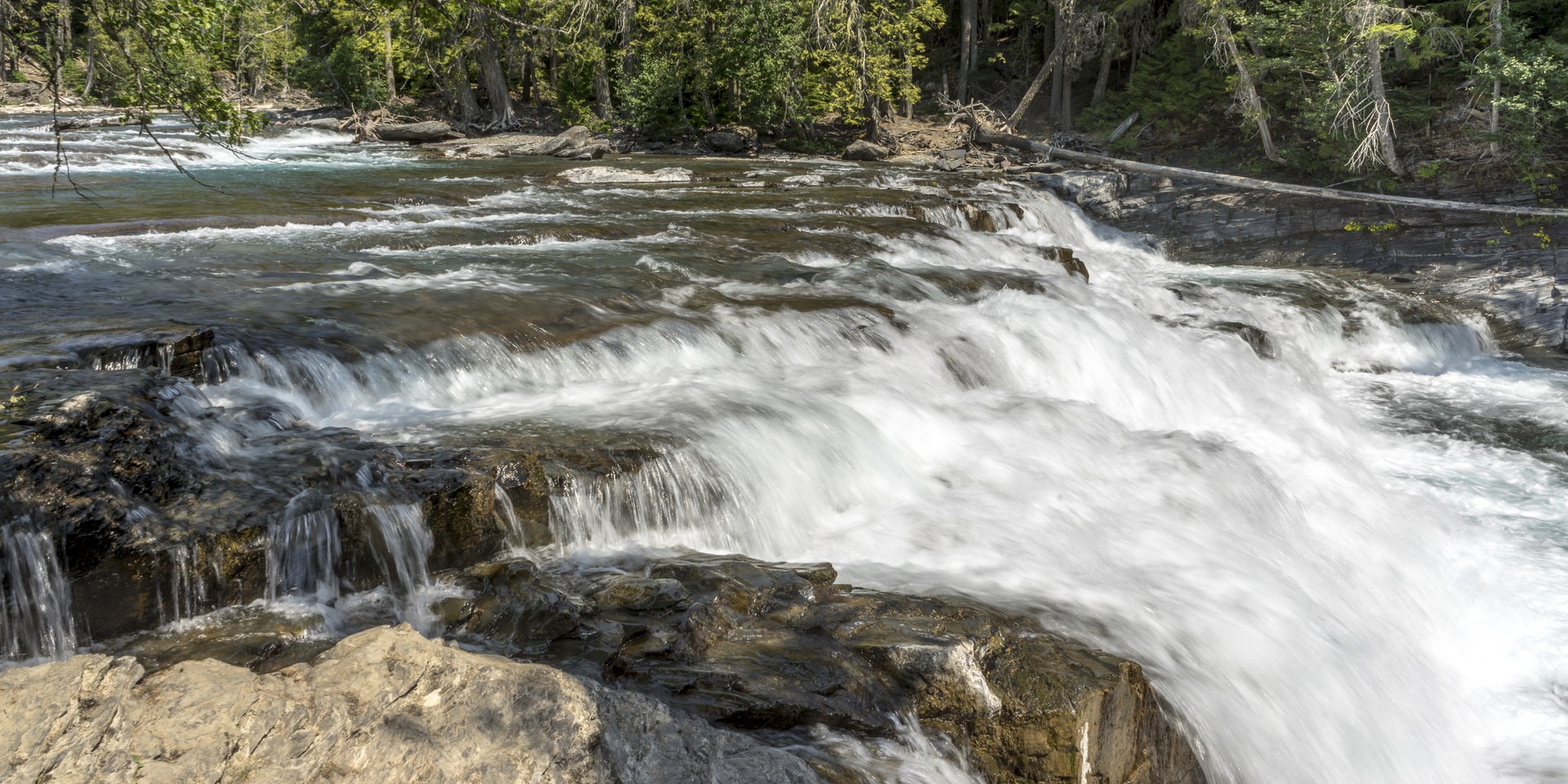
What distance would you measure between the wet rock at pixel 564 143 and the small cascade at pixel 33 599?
65.1 ft

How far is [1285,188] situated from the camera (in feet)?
49.2

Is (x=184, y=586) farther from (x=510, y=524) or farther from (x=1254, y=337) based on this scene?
(x=1254, y=337)

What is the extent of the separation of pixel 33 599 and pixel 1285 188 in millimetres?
16367

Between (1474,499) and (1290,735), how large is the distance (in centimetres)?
489

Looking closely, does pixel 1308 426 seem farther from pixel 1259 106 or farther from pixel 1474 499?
pixel 1259 106

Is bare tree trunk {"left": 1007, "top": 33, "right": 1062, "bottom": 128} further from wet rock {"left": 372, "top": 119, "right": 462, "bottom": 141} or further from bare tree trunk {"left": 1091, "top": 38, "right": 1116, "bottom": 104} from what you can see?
wet rock {"left": 372, "top": 119, "right": 462, "bottom": 141}

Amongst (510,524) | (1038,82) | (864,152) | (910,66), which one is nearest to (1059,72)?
(1038,82)

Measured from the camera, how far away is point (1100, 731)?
321 centimetres

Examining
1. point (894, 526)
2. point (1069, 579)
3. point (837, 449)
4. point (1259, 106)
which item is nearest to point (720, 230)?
point (837, 449)

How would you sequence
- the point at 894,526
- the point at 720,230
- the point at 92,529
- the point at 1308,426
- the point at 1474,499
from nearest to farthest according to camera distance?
the point at 92,529 < the point at 894,526 < the point at 1474,499 < the point at 1308,426 < the point at 720,230

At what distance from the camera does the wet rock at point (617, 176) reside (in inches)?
680

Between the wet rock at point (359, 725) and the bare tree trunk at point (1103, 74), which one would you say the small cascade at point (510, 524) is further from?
the bare tree trunk at point (1103, 74)

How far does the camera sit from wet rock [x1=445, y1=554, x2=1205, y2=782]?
318cm

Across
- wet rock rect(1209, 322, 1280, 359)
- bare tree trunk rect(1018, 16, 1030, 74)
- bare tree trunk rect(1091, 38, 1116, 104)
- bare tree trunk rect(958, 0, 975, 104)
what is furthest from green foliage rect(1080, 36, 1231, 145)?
wet rock rect(1209, 322, 1280, 359)
